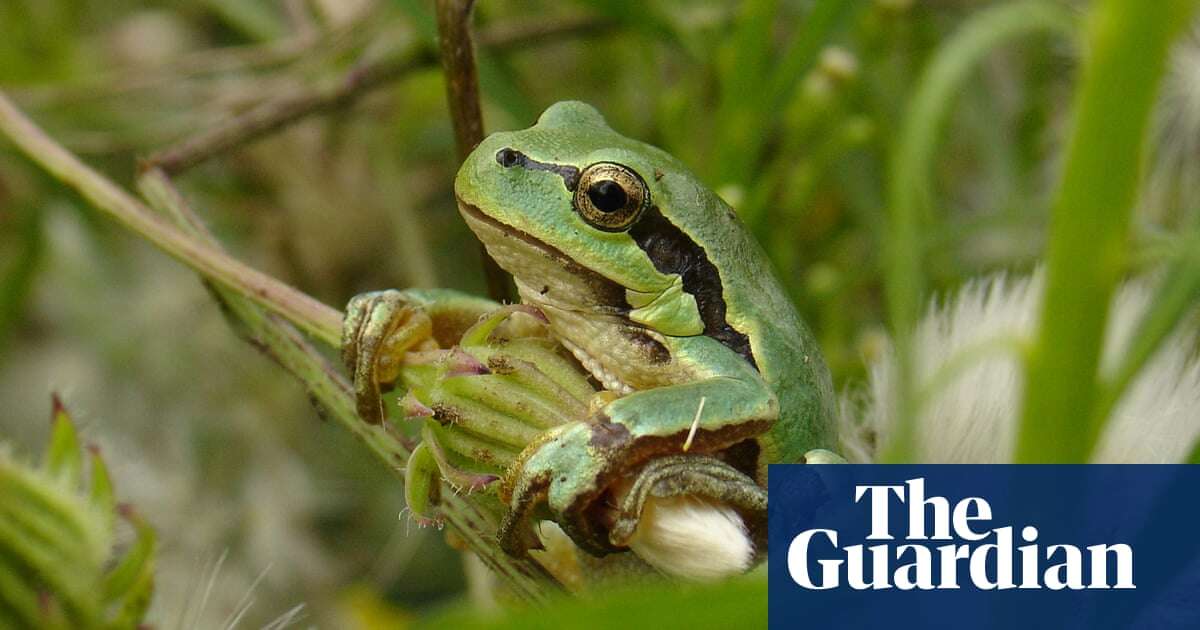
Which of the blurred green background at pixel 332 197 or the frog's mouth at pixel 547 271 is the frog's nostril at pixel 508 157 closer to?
the frog's mouth at pixel 547 271

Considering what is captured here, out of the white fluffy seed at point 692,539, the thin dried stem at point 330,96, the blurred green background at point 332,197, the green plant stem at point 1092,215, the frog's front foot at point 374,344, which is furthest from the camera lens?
the blurred green background at point 332,197

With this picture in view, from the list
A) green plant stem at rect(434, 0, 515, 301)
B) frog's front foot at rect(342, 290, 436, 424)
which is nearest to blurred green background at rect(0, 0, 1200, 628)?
green plant stem at rect(434, 0, 515, 301)

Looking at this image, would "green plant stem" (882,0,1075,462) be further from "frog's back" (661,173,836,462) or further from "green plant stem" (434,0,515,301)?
"green plant stem" (434,0,515,301)

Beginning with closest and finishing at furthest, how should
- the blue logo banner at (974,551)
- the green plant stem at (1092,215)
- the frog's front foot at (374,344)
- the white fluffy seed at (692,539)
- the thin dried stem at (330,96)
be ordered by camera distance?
the green plant stem at (1092,215) < the blue logo banner at (974,551) < the white fluffy seed at (692,539) < the frog's front foot at (374,344) < the thin dried stem at (330,96)

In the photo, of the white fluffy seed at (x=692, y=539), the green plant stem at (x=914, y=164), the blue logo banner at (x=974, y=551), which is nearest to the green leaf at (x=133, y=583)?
the white fluffy seed at (x=692, y=539)

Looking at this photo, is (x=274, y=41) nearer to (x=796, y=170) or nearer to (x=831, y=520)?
(x=796, y=170)

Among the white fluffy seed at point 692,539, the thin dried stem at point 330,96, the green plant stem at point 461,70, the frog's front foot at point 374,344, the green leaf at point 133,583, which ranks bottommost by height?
the green leaf at point 133,583

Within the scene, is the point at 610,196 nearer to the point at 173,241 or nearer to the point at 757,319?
the point at 757,319
